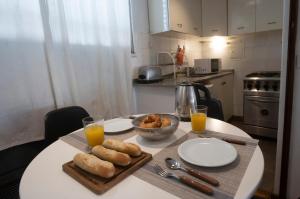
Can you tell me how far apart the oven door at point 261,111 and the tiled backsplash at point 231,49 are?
0.72 m

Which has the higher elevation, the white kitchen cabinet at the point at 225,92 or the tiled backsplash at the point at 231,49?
the tiled backsplash at the point at 231,49

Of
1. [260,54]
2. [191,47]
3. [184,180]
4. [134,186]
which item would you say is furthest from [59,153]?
[260,54]

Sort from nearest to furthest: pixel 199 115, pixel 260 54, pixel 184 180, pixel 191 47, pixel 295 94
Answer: pixel 184 180, pixel 199 115, pixel 295 94, pixel 260 54, pixel 191 47

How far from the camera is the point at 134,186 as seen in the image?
58 centimetres

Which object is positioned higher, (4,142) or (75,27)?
(75,27)

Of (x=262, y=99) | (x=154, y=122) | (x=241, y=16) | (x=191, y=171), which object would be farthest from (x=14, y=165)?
(x=241, y=16)

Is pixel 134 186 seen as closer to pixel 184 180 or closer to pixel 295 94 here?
pixel 184 180

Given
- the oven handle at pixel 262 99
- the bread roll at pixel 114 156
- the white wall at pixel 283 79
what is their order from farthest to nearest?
the oven handle at pixel 262 99 → the white wall at pixel 283 79 → the bread roll at pixel 114 156

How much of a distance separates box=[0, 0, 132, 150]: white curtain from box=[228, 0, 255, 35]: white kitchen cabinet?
1.74m

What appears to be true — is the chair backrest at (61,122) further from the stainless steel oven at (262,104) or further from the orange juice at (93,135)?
the stainless steel oven at (262,104)

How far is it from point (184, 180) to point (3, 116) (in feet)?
4.43

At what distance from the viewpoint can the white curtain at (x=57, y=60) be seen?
53.6 inches

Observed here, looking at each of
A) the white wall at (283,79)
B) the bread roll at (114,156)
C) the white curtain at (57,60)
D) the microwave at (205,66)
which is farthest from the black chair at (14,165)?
the microwave at (205,66)

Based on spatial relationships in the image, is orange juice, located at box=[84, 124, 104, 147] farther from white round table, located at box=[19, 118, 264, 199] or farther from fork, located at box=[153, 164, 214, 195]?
fork, located at box=[153, 164, 214, 195]
